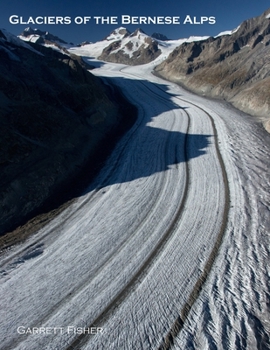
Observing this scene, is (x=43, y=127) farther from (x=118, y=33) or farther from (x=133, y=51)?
(x=118, y=33)

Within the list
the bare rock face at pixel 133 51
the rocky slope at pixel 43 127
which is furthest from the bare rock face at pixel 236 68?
the bare rock face at pixel 133 51

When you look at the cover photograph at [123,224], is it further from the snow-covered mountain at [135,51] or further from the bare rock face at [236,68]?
the snow-covered mountain at [135,51]

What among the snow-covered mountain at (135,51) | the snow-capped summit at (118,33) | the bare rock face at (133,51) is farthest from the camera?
the snow-capped summit at (118,33)

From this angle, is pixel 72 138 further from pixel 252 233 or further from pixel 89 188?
pixel 252 233

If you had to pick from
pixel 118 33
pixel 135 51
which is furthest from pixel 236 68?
pixel 118 33

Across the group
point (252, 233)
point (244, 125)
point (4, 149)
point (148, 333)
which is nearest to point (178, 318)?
point (148, 333)

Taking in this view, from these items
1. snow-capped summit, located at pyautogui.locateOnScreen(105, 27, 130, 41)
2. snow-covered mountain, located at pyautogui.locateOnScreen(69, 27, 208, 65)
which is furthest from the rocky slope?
snow-capped summit, located at pyautogui.locateOnScreen(105, 27, 130, 41)

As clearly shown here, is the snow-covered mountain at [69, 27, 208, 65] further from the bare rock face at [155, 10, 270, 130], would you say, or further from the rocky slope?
the rocky slope
